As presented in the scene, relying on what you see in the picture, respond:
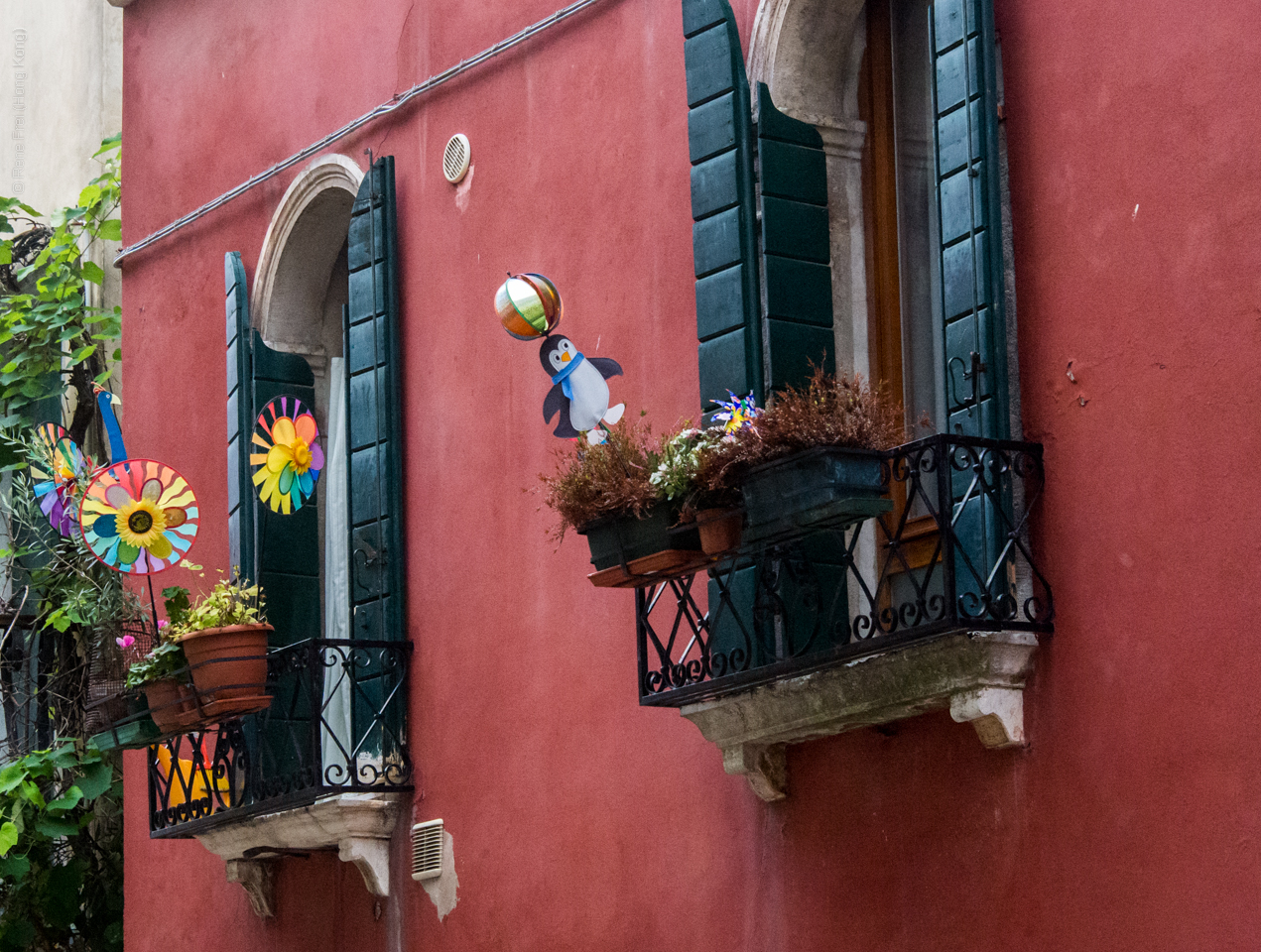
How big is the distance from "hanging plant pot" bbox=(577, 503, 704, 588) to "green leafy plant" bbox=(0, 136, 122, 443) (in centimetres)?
572

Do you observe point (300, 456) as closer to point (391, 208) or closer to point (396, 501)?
point (396, 501)

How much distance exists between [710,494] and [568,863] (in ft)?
6.03

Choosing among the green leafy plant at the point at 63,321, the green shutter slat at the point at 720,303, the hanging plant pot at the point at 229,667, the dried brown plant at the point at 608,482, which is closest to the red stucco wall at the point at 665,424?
the green shutter slat at the point at 720,303

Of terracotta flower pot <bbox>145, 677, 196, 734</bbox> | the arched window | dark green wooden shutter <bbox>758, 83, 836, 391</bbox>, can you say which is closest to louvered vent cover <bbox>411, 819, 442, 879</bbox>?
the arched window

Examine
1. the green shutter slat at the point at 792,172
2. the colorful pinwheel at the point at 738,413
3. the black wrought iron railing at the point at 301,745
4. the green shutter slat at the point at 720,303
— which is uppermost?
the green shutter slat at the point at 792,172

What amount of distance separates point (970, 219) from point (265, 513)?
3.88 metres

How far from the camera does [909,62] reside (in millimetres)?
6875

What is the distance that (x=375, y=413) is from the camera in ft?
27.8

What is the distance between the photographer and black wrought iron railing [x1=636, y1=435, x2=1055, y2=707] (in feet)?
19.0

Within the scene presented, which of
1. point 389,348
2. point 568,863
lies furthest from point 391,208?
point 568,863

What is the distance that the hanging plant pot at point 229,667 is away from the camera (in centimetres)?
802

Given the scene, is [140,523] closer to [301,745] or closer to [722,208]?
[301,745]

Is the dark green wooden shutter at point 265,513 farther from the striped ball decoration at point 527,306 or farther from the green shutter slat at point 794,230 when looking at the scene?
the green shutter slat at point 794,230

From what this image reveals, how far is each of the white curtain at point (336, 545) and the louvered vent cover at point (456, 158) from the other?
3.55 ft
